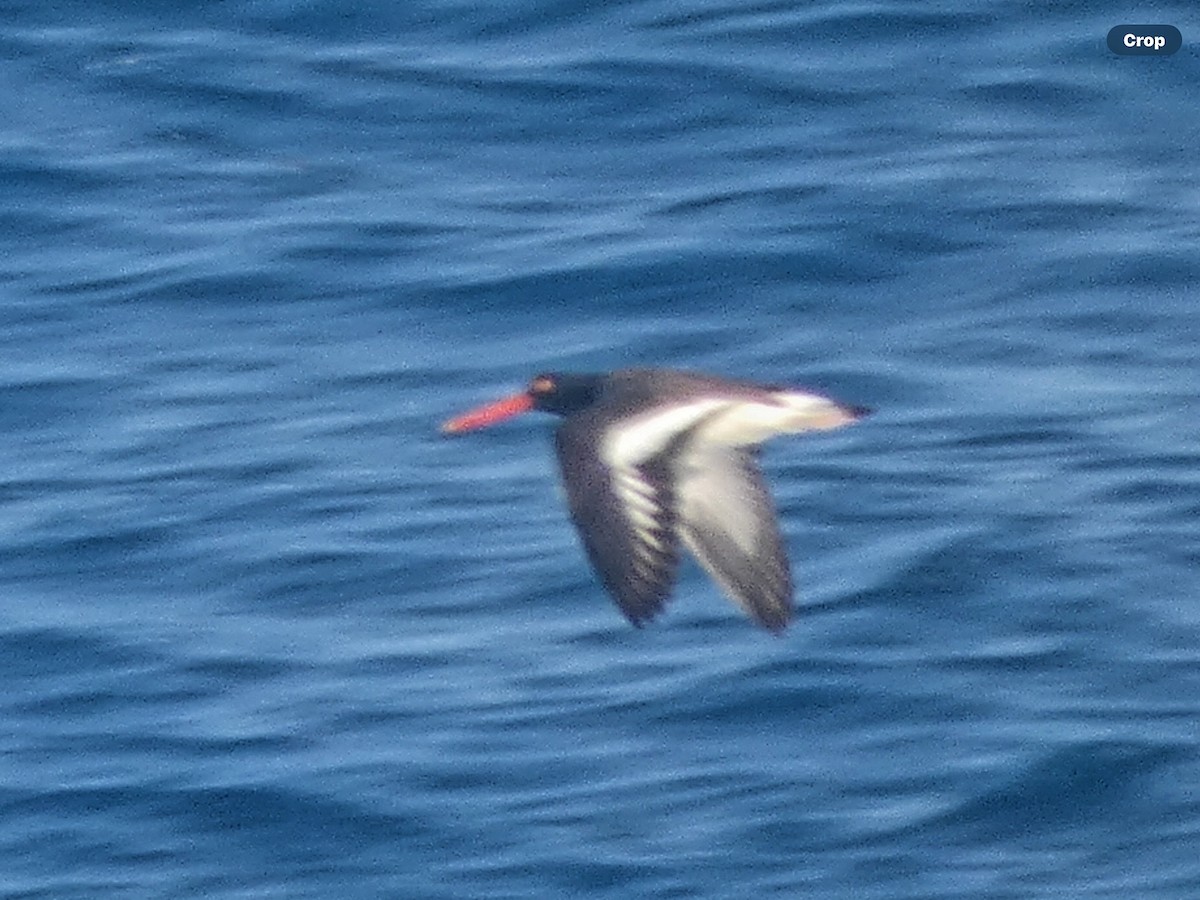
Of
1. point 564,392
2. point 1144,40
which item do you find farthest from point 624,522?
point 1144,40

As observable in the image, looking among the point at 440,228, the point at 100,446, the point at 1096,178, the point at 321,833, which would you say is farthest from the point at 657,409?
the point at 1096,178

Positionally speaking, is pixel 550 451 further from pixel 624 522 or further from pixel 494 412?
pixel 624 522

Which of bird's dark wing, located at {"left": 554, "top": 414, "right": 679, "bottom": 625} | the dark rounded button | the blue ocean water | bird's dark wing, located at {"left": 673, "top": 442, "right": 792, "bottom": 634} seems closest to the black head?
bird's dark wing, located at {"left": 673, "top": 442, "right": 792, "bottom": 634}

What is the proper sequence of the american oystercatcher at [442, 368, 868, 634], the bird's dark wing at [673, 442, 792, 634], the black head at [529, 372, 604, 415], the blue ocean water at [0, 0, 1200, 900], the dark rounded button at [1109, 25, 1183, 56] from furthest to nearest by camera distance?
the dark rounded button at [1109, 25, 1183, 56], the blue ocean water at [0, 0, 1200, 900], the black head at [529, 372, 604, 415], the bird's dark wing at [673, 442, 792, 634], the american oystercatcher at [442, 368, 868, 634]

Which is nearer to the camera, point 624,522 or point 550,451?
point 624,522

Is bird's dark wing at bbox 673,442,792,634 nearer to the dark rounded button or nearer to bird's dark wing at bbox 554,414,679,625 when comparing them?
bird's dark wing at bbox 554,414,679,625

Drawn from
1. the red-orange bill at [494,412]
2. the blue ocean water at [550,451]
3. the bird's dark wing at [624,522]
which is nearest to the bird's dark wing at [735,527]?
the bird's dark wing at [624,522]
